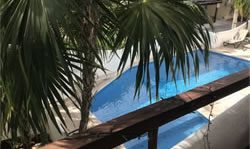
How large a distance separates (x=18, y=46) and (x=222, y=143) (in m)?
1.38

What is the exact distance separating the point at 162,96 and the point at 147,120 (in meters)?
4.42

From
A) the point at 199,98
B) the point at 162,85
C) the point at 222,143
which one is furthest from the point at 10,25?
the point at 162,85

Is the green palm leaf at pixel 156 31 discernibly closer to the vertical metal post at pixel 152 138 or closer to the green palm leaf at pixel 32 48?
the vertical metal post at pixel 152 138

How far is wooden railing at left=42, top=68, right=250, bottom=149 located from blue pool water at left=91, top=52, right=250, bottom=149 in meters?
1.40

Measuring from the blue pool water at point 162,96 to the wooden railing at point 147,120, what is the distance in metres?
1.40

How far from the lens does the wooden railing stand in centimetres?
77

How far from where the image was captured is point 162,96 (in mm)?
5238

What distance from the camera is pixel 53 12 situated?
0.84m

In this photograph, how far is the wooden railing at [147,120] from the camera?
0.77m

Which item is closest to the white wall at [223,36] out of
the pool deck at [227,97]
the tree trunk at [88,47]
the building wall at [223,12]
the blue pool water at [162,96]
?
the pool deck at [227,97]

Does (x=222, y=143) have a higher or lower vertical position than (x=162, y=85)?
higher

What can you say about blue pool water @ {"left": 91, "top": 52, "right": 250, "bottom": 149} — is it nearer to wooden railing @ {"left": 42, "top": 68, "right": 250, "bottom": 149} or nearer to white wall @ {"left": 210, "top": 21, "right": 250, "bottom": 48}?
white wall @ {"left": 210, "top": 21, "right": 250, "bottom": 48}

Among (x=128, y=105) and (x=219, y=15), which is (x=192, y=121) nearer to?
(x=128, y=105)

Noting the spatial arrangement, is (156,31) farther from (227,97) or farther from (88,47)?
(227,97)
